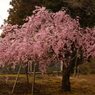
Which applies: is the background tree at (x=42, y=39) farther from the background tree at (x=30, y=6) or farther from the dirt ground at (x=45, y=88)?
the background tree at (x=30, y=6)

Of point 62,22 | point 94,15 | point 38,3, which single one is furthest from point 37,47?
point 38,3

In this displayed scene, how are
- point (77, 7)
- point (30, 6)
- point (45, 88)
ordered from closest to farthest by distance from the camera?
1. point (77, 7)
2. point (45, 88)
3. point (30, 6)

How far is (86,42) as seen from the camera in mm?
10320

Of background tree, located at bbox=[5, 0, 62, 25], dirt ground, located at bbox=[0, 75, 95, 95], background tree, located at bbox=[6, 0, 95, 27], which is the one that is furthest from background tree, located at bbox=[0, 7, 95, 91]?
background tree, located at bbox=[5, 0, 62, 25]

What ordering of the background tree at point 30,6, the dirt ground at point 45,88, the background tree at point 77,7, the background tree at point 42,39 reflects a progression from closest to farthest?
the background tree at point 42,39 < the dirt ground at point 45,88 < the background tree at point 77,7 < the background tree at point 30,6

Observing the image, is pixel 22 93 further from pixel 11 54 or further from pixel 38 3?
pixel 38 3

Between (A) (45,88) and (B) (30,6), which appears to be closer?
(A) (45,88)

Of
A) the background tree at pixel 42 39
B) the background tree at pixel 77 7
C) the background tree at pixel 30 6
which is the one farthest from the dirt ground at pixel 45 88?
the background tree at pixel 30 6

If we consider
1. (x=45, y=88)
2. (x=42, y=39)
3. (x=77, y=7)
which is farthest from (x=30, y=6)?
(x=42, y=39)

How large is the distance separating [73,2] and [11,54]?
4574 mm

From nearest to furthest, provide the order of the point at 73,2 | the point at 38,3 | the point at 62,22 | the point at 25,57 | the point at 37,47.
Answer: the point at 37,47 < the point at 25,57 < the point at 62,22 < the point at 73,2 < the point at 38,3

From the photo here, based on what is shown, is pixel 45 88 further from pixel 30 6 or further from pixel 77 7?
pixel 30 6

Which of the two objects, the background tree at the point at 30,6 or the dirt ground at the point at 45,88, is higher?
the background tree at the point at 30,6

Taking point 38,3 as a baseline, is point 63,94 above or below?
below
